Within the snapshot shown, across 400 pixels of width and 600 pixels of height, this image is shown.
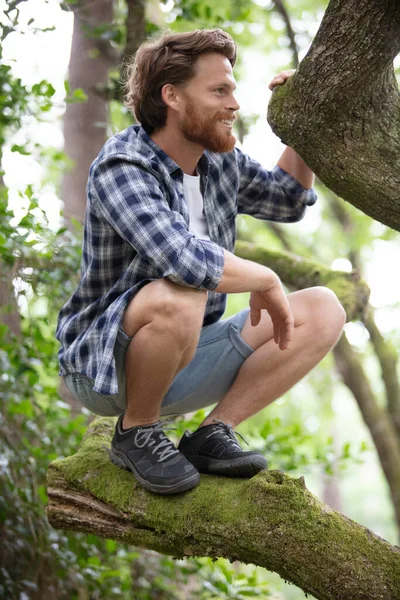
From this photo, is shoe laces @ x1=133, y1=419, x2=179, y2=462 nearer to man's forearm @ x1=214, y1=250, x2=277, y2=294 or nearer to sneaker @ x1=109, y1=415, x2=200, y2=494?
sneaker @ x1=109, y1=415, x2=200, y2=494

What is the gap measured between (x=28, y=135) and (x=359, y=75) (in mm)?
2583

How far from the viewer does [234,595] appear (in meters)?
3.82

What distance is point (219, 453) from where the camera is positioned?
101 inches

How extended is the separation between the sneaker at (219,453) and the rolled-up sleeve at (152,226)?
0.61m

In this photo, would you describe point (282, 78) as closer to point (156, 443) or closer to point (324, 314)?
point (324, 314)

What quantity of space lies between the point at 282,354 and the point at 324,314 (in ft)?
0.74

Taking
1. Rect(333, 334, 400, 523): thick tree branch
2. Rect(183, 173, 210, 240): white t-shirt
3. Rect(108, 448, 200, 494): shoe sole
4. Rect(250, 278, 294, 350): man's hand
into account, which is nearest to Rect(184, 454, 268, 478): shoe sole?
Rect(108, 448, 200, 494): shoe sole

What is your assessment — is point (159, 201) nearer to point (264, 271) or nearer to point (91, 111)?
point (264, 271)

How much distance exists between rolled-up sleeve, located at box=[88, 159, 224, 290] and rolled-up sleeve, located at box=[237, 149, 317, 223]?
2.18 ft

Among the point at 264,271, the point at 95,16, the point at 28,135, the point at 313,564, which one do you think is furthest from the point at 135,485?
the point at 95,16

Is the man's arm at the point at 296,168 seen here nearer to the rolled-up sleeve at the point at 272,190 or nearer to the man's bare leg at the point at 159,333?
the rolled-up sleeve at the point at 272,190

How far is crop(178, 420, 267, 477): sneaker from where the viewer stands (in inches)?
97.3

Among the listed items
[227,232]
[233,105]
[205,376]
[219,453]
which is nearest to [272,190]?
[227,232]

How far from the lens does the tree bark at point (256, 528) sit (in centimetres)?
214
